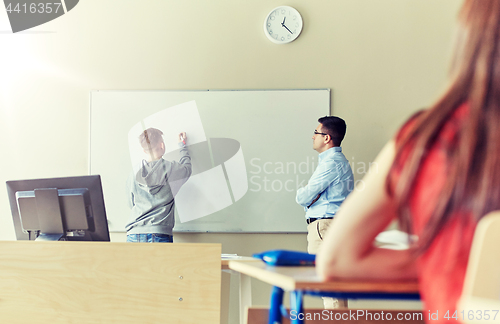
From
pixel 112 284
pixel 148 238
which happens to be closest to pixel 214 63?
pixel 148 238

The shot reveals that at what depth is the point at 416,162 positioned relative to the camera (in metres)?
0.51

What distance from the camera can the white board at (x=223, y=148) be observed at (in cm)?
293

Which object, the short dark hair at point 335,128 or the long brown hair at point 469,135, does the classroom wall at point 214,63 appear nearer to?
the short dark hair at point 335,128

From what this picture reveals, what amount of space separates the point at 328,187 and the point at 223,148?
887 millimetres

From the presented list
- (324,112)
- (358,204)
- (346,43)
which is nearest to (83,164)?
(324,112)

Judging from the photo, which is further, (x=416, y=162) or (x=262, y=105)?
(x=262, y=105)

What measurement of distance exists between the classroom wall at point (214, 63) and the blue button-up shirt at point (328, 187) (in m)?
0.45

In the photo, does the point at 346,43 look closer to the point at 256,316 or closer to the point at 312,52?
the point at 312,52

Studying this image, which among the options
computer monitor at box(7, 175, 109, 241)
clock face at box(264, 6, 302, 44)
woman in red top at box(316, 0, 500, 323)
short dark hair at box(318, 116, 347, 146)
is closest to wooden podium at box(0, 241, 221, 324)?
computer monitor at box(7, 175, 109, 241)

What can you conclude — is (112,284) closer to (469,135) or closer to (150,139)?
(469,135)

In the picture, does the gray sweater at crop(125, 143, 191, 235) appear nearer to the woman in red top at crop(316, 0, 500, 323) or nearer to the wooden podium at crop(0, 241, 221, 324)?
the wooden podium at crop(0, 241, 221, 324)

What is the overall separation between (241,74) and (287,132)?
0.57 meters

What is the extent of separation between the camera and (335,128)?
2.68 metres

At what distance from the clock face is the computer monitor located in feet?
6.39
